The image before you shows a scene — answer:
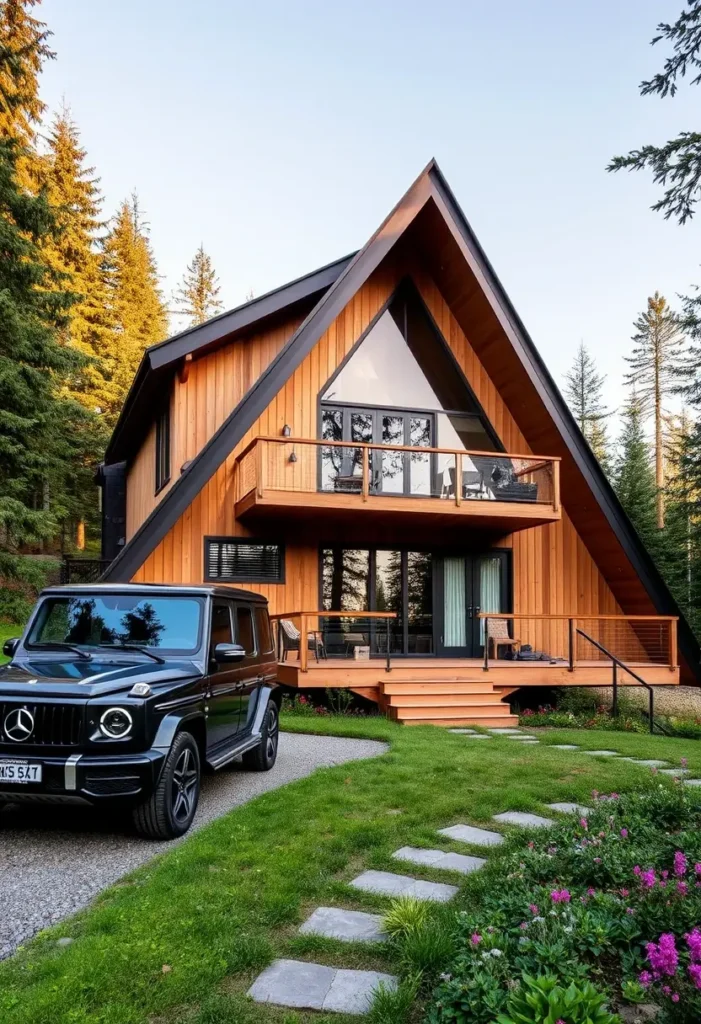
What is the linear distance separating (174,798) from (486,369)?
486 inches

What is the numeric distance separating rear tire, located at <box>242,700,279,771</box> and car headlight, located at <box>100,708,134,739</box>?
252 centimetres

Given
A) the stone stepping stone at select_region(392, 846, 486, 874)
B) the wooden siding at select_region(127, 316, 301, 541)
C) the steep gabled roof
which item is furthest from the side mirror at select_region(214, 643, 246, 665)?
the wooden siding at select_region(127, 316, 301, 541)

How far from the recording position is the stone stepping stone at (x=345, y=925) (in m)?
Result: 3.26

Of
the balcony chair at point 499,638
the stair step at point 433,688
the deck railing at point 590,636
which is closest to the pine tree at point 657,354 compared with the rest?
the deck railing at point 590,636

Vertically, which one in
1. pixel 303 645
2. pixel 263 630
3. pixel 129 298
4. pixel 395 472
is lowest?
pixel 303 645

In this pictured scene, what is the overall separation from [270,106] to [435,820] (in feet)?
54.5

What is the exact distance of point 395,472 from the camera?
13.2 m

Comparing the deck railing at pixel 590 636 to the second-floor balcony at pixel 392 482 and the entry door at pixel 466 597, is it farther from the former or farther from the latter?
the second-floor balcony at pixel 392 482

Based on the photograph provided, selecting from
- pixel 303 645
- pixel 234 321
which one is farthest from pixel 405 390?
pixel 303 645

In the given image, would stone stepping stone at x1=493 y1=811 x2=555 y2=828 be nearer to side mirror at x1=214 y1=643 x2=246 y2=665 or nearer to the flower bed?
the flower bed

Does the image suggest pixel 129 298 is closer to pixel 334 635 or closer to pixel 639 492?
pixel 639 492

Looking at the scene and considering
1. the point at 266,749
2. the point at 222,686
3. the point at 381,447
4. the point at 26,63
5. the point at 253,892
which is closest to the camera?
the point at 253,892

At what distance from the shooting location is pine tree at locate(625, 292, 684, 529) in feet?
120

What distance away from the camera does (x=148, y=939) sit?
3115mm
